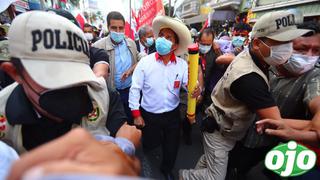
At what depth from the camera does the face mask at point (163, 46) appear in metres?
2.43

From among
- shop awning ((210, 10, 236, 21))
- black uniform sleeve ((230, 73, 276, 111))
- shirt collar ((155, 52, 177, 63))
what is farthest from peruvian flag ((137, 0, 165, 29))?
shop awning ((210, 10, 236, 21))

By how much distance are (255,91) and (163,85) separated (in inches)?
44.5

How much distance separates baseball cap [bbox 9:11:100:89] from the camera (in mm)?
771

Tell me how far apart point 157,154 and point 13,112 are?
2.72 m

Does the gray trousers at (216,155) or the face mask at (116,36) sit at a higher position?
the face mask at (116,36)

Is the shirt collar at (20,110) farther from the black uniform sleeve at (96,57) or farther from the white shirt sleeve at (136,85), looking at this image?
the white shirt sleeve at (136,85)

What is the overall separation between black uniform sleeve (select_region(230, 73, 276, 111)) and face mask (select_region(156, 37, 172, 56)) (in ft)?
A: 3.34

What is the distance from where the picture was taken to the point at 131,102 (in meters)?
2.53

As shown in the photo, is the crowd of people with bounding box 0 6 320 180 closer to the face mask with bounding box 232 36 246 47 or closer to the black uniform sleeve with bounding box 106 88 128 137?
the black uniform sleeve with bounding box 106 88 128 137

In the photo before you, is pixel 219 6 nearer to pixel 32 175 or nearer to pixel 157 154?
pixel 157 154

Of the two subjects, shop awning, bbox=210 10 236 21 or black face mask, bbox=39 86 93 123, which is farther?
shop awning, bbox=210 10 236 21

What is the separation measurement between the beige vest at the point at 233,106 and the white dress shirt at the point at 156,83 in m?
0.64

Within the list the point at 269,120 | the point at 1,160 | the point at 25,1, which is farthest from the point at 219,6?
the point at 1,160

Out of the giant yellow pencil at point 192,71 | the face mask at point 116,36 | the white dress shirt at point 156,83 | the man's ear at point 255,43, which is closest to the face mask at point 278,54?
the man's ear at point 255,43
